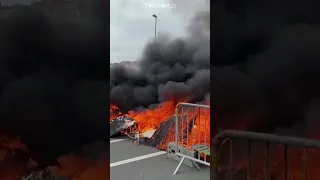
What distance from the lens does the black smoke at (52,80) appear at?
215 centimetres

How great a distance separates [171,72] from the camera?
124 inches

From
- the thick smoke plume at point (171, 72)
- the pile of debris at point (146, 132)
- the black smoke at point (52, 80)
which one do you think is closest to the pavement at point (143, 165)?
the pile of debris at point (146, 132)

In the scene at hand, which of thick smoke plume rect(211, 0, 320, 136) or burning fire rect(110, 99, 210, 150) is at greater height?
thick smoke plume rect(211, 0, 320, 136)

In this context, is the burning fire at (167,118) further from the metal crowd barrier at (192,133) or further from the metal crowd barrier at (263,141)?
the metal crowd barrier at (263,141)

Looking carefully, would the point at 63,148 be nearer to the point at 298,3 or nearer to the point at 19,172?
the point at 19,172

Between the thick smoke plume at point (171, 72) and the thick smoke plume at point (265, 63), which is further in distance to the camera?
the thick smoke plume at point (171, 72)

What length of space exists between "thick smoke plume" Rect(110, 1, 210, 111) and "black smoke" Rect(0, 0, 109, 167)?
0.56 metres

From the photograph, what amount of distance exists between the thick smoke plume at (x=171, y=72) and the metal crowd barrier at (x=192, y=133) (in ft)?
0.42

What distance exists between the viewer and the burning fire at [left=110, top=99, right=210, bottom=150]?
3.08 meters

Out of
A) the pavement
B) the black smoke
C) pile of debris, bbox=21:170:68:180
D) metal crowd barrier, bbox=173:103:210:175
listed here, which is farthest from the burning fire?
pile of debris, bbox=21:170:68:180

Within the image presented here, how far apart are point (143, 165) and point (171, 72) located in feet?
2.82

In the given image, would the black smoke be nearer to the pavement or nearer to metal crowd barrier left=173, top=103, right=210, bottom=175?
the pavement

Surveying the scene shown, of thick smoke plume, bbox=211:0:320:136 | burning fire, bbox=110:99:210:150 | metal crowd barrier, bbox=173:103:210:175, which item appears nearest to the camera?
thick smoke plume, bbox=211:0:320:136

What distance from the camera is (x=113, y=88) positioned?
293 cm
